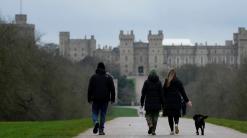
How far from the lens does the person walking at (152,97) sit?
18.1 m

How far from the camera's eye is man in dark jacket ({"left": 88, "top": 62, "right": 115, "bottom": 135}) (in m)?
17.7

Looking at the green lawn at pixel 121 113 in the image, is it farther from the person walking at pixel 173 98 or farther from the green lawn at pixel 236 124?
the person walking at pixel 173 98

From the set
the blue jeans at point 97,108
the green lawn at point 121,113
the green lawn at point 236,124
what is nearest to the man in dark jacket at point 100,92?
the blue jeans at point 97,108

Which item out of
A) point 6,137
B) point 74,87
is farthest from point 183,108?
point 74,87

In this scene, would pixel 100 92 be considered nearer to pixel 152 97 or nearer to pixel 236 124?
pixel 152 97

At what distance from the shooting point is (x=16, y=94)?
40.7 m

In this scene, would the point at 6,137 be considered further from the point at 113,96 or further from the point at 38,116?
the point at 38,116

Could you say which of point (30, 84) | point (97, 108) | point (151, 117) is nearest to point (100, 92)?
point (97, 108)

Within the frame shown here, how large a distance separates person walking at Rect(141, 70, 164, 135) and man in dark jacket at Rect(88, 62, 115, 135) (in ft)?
2.98

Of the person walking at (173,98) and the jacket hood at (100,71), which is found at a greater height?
the jacket hood at (100,71)

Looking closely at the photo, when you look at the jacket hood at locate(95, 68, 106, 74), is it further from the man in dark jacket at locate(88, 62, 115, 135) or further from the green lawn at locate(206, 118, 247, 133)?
the green lawn at locate(206, 118, 247, 133)

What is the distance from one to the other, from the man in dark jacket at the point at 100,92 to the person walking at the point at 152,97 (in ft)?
2.98

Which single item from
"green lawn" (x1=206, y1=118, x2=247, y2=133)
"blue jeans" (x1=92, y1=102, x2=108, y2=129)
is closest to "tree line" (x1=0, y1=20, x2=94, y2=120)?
"green lawn" (x1=206, y1=118, x2=247, y2=133)

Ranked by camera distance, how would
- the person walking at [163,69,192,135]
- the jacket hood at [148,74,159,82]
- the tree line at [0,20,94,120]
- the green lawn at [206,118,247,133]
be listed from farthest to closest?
the tree line at [0,20,94,120]
the green lawn at [206,118,247,133]
the person walking at [163,69,192,135]
the jacket hood at [148,74,159,82]
